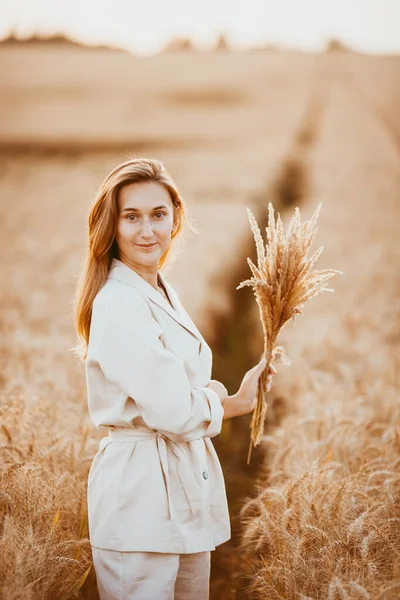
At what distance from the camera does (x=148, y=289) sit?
2.75 meters

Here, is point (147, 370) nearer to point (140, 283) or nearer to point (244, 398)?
point (140, 283)

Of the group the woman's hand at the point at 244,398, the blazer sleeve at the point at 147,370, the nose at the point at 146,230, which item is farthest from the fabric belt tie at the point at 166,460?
the nose at the point at 146,230

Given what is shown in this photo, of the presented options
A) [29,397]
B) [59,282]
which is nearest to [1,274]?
[59,282]

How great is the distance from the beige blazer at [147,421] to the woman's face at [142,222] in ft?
0.27

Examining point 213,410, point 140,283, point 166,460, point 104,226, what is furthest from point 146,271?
point 166,460

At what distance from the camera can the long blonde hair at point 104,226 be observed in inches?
108

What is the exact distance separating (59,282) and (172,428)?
7.71 meters

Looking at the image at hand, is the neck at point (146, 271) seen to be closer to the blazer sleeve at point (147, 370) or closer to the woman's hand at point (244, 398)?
the blazer sleeve at point (147, 370)

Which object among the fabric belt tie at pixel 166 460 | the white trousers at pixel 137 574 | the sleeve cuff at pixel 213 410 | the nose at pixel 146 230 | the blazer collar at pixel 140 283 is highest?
the nose at pixel 146 230

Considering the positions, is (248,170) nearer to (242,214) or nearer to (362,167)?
(362,167)

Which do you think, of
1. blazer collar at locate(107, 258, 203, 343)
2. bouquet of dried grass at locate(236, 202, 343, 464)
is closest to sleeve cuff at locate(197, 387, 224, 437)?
blazer collar at locate(107, 258, 203, 343)

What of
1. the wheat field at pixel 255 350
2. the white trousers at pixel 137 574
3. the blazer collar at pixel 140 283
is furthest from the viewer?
the wheat field at pixel 255 350

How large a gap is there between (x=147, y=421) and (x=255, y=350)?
559 centimetres

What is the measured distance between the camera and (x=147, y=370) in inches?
97.4
